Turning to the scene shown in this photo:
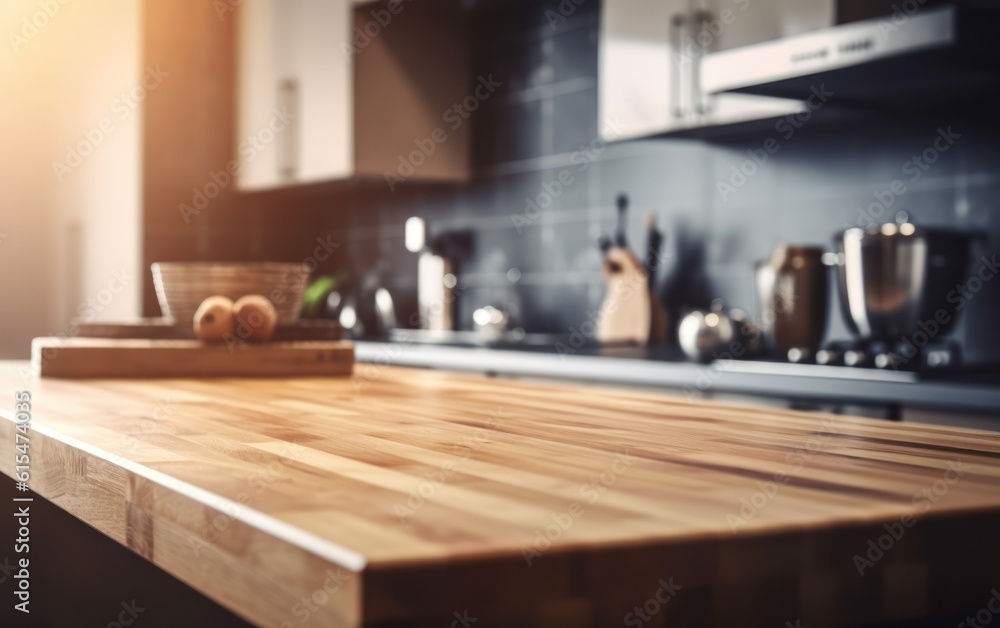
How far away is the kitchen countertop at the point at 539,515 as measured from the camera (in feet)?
1.67

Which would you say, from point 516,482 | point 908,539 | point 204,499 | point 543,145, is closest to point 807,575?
point 908,539

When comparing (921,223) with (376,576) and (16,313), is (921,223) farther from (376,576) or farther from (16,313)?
(16,313)

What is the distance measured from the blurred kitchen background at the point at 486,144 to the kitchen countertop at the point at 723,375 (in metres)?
0.07

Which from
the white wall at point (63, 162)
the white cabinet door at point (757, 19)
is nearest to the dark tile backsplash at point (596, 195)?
the white cabinet door at point (757, 19)

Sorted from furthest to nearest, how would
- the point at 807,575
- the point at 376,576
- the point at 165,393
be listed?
the point at 165,393
the point at 807,575
the point at 376,576

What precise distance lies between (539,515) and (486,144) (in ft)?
11.3

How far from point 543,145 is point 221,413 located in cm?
264

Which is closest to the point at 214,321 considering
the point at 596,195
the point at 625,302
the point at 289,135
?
the point at 625,302

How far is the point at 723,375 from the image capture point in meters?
2.23

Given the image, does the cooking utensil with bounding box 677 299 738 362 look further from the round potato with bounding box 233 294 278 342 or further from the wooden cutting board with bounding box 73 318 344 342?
the round potato with bounding box 233 294 278 342

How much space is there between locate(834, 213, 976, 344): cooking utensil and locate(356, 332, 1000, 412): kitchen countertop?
17 centimetres

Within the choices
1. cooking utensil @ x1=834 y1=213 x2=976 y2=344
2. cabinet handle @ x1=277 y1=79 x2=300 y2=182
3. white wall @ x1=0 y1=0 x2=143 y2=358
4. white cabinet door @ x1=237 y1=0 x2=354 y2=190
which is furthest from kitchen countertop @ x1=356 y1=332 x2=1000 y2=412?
white wall @ x1=0 y1=0 x2=143 y2=358

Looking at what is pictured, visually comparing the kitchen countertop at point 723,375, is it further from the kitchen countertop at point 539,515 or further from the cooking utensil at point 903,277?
the kitchen countertop at point 539,515

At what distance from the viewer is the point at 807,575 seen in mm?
578
